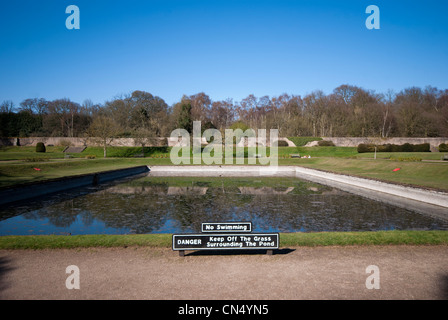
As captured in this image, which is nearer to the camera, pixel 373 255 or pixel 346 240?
pixel 373 255

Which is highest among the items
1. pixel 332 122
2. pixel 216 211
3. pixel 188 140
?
pixel 332 122

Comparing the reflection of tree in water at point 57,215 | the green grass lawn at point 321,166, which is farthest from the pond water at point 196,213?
the green grass lawn at point 321,166

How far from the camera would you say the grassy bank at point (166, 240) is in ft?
21.8

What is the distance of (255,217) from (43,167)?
62.4ft

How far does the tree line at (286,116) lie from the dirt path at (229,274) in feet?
118

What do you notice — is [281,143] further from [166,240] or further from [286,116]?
[166,240]

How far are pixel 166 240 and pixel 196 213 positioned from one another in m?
4.23
